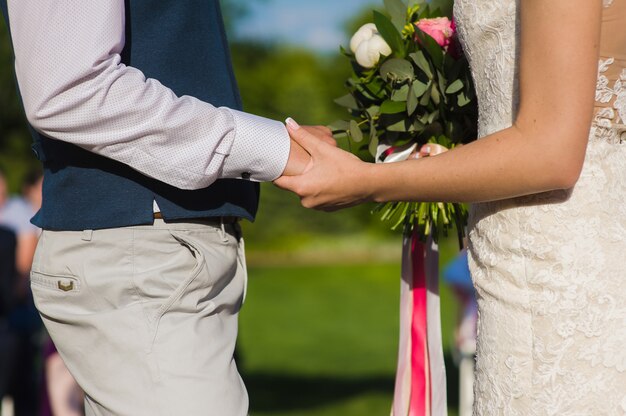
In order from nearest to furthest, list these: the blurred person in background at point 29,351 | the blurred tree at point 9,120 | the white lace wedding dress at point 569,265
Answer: the white lace wedding dress at point 569,265
the blurred person in background at point 29,351
the blurred tree at point 9,120

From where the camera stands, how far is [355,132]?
2.83 m

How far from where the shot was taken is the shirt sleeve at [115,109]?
207 cm

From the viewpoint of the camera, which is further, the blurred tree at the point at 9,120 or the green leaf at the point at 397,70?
the blurred tree at the point at 9,120

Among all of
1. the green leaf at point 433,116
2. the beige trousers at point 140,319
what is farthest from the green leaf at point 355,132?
the beige trousers at point 140,319

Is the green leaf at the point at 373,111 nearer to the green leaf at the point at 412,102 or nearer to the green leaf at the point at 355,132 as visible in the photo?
the green leaf at the point at 355,132

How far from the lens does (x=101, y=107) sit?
2117 mm

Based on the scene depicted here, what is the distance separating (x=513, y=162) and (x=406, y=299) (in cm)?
95

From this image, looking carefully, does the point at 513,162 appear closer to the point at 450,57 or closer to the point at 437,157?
the point at 437,157

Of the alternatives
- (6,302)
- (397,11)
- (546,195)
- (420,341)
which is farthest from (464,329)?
(546,195)

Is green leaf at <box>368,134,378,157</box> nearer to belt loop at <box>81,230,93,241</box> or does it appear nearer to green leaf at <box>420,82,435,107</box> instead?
green leaf at <box>420,82,435,107</box>

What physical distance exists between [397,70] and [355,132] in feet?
0.77

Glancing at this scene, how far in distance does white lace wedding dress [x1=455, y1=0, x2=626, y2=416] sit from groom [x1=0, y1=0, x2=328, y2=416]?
57cm

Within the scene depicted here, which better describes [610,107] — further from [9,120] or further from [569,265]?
[9,120]

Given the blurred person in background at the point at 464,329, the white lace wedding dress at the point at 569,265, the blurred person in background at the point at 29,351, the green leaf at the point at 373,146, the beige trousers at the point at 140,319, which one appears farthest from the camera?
the blurred person in background at the point at 464,329
